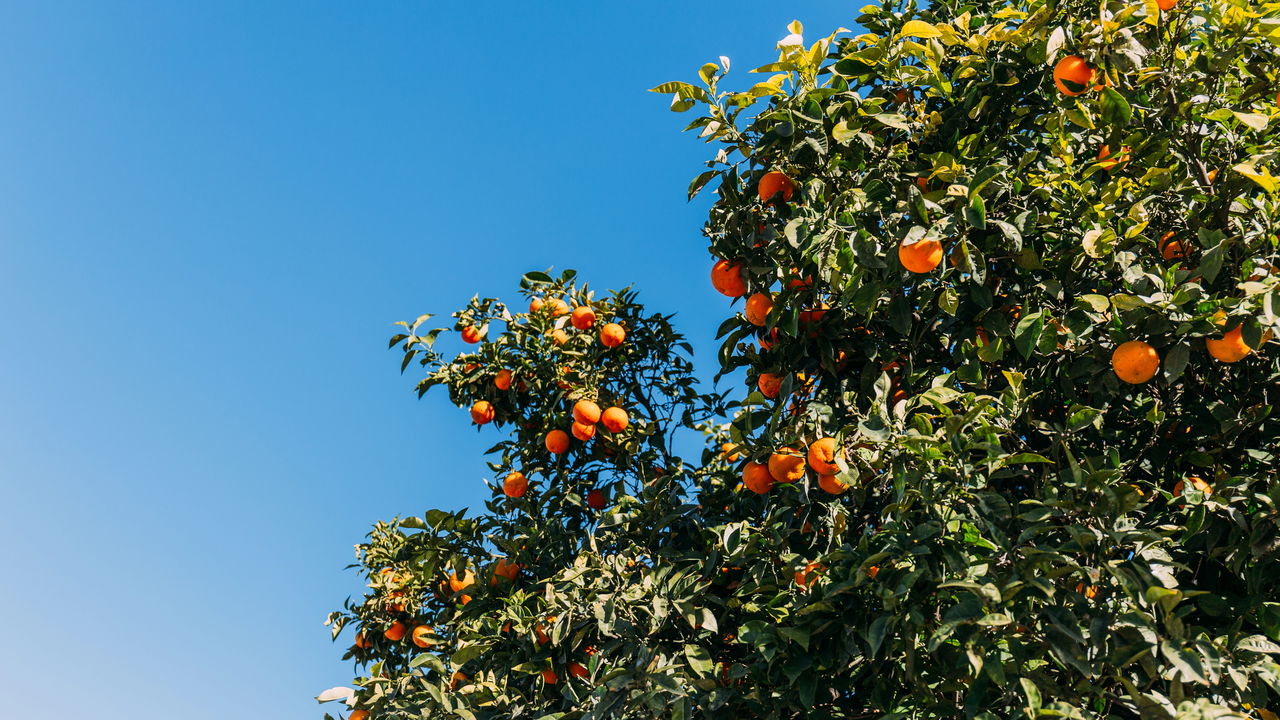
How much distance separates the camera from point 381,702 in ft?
13.4

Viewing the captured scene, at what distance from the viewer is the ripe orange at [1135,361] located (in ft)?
9.39

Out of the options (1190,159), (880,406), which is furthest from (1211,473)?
(880,406)

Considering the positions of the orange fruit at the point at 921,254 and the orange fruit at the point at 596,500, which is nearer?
the orange fruit at the point at 921,254

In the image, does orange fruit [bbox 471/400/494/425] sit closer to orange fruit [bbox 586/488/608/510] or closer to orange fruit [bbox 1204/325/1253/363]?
orange fruit [bbox 586/488/608/510]

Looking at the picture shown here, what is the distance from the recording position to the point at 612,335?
15.9 feet

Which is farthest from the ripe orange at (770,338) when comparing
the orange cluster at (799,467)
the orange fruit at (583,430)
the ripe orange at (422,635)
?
the ripe orange at (422,635)

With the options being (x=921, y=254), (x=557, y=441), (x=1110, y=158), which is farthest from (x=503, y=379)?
(x=1110, y=158)

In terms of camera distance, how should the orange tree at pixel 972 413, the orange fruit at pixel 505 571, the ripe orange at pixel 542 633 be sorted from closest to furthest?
the orange tree at pixel 972 413
the ripe orange at pixel 542 633
the orange fruit at pixel 505 571

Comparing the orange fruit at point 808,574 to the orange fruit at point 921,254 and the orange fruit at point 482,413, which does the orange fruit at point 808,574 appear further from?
the orange fruit at point 482,413

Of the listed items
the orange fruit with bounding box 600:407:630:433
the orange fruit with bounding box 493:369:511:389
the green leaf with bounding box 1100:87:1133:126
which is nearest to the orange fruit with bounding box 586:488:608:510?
the orange fruit with bounding box 600:407:630:433

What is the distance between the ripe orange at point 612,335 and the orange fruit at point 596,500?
755mm

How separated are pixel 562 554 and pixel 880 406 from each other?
2.00 m

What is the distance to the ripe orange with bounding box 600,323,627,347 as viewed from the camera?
4.84 meters

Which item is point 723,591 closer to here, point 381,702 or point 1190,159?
point 381,702
